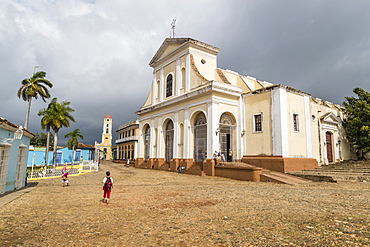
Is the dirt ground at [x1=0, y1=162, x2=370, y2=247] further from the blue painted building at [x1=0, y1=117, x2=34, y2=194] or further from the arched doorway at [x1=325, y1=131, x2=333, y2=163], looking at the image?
the arched doorway at [x1=325, y1=131, x2=333, y2=163]

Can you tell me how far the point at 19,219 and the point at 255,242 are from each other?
491 cm

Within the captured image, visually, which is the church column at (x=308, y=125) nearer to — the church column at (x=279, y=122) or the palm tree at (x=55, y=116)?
the church column at (x=279, y=122)

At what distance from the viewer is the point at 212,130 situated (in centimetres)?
1688

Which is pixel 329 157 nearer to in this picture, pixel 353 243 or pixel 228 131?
pixel 228 131

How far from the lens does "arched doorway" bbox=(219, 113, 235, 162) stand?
1827 centimetres

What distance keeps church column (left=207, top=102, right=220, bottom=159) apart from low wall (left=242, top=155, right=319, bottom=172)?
269 cm

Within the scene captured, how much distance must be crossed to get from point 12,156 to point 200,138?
484 inches

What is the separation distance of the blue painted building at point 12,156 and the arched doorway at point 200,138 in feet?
37.0

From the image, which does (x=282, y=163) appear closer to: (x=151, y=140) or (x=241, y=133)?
(x=241, y=133)

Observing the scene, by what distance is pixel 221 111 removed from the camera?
17.7 meters

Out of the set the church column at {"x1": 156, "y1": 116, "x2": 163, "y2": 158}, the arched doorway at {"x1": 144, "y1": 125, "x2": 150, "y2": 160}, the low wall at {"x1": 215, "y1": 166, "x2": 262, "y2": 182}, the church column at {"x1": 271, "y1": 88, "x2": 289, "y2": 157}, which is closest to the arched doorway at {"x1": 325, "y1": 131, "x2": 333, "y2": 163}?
the church column at {"x1": 271, "y1": 88, "x2": 289, "y2": 157}

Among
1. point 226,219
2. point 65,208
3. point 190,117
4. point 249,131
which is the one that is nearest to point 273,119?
point 249,131

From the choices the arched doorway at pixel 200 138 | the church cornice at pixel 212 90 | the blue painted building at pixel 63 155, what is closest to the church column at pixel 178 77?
the church cornice at pixel 212 90

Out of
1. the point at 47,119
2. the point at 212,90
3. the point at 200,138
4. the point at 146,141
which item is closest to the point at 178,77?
the point at 212,90
